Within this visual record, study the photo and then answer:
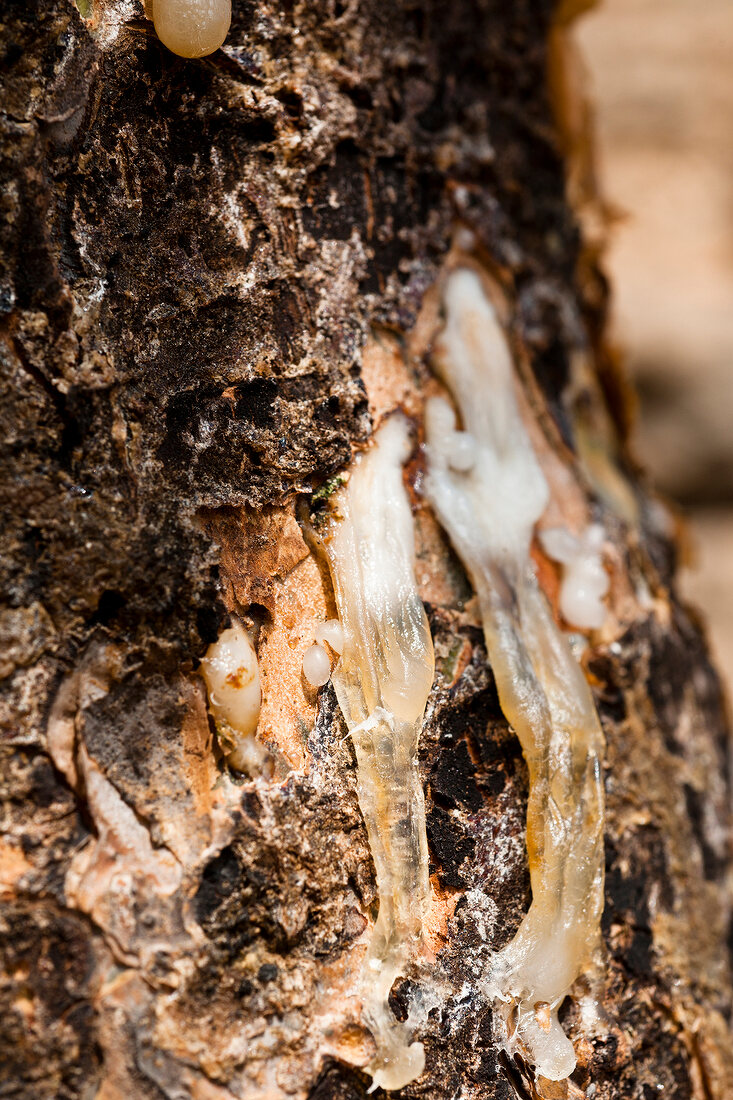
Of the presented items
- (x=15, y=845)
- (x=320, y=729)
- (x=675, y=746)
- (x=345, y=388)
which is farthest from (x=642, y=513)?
(x=15, y=845)

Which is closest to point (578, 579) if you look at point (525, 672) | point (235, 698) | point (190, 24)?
point (525, 672)

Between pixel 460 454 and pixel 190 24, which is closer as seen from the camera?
pixel 190 24

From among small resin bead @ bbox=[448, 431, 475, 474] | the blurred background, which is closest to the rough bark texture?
small resin bead @ bbox=[448, 431, 475, 474]

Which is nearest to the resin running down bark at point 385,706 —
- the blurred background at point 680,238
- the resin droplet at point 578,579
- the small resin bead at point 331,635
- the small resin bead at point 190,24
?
the small resin bead at point 331,635

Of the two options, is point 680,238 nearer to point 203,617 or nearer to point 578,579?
point 578,579

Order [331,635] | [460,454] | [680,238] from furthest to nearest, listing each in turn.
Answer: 1. [680,238]
2. [460,454]
3. [331,635]

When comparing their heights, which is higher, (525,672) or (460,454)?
(460,454)

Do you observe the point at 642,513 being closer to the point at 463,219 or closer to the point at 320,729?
the point at 463,219
